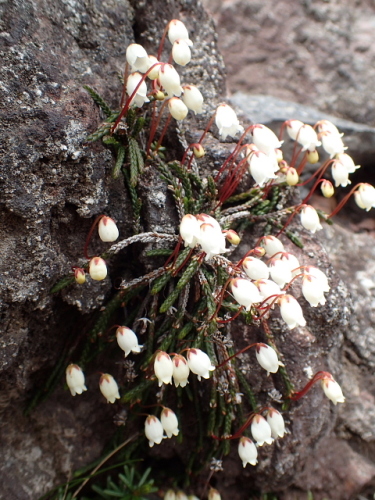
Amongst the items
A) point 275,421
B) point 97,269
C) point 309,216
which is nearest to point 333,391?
point 275,421

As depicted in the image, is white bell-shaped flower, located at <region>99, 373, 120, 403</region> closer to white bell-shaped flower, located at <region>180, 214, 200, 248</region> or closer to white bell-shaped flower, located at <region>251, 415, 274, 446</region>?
white bell-shaped flower, located at <region>251, 415, 274, 446</region>

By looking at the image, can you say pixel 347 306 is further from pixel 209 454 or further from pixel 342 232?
pixel 209 454

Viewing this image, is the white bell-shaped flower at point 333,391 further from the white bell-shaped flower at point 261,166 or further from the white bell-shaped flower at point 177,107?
the white bell-shaped flower at point 177,107

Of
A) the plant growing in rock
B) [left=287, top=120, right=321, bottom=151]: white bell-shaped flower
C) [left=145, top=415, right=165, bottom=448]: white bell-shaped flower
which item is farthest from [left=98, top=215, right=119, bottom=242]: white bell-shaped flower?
[left=287, top=120, right=321, bottom=151]: white bell-shaped flower

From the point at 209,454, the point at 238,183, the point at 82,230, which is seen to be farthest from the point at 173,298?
the point at 209,454

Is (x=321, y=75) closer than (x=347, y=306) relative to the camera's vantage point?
No

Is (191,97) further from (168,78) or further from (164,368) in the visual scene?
(164,368)

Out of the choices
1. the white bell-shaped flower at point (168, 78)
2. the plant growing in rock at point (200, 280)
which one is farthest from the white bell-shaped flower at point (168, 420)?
the white bell-shaped flower at point (168, 78)
